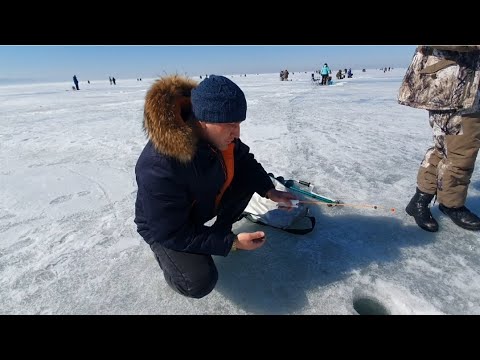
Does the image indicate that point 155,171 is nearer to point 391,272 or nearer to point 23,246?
point 23,246

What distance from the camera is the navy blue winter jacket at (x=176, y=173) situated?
53.7 inches

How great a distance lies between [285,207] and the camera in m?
2.08

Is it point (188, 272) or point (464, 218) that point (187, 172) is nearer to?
point (188, 272)

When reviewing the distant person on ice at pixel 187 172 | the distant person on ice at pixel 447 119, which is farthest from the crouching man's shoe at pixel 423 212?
the distant person on ice at pixel 187 172

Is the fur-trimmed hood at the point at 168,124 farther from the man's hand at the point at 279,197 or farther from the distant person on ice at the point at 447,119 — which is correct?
the distant person on ice at the point at 447,119

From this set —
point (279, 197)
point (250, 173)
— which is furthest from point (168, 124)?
point (279, 197)

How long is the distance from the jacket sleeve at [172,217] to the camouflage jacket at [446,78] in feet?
5.64

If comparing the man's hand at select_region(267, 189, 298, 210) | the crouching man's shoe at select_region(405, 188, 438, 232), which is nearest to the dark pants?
the man's hand at select_region(267, 189, 298, 210)

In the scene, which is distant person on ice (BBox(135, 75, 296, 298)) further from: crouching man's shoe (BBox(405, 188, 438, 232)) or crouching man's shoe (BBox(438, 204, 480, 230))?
crouching man's shoe (BBox(438, 204, 480, 230))

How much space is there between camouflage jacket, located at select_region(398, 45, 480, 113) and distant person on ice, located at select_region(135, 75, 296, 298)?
1.44 meters

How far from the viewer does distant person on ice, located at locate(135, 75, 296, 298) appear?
1.36 m

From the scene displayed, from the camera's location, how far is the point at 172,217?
56.7 inches

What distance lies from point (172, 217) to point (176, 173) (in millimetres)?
229
